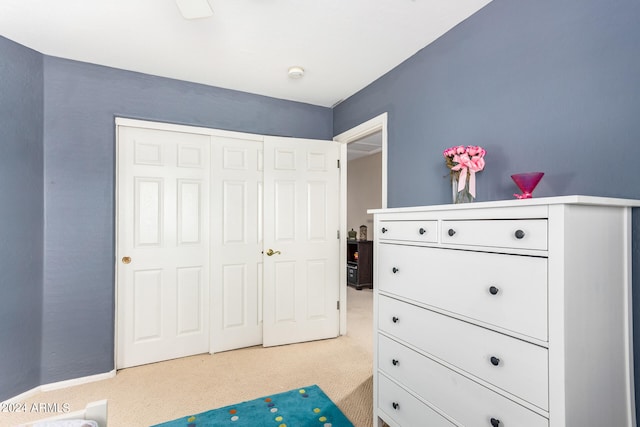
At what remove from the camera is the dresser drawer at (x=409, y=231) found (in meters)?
1.66

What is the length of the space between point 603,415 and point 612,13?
63.0 inches

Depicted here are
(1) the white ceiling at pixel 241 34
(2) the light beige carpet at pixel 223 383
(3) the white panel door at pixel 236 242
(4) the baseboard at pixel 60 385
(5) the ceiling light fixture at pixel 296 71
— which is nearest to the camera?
(1) the white ceiling at pixel 241 34

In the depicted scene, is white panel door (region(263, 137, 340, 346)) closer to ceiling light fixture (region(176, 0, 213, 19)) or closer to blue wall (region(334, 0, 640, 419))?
blue wall (region(334, 0, 640, 419))

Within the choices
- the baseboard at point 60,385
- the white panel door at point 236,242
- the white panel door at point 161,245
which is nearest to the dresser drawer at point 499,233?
the white panel door at point 236,242

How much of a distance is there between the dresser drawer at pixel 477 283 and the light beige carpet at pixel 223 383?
101 cm

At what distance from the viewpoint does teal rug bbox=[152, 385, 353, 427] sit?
2051 millimetres

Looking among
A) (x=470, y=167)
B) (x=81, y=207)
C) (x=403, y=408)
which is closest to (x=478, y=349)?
(x=403, y=408)

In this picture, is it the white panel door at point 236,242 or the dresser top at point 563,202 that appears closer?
the dresser top at point 563,202

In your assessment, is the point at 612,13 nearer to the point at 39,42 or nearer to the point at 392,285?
the point at 392,285

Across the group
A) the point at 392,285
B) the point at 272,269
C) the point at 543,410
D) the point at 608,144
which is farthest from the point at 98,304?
the point at 608,144

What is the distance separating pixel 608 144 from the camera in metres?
1.43

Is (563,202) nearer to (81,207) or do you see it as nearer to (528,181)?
(528,181)

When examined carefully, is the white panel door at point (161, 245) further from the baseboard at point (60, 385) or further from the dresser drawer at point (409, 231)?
the dresser drawer at point (409, 231)

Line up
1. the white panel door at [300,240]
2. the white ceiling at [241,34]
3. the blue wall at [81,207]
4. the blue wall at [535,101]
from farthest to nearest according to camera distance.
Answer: the white panel door at [300,240] → the blue wall at [81,207] → the white ceiling at [241,34] → the blue wall at [535,101]
